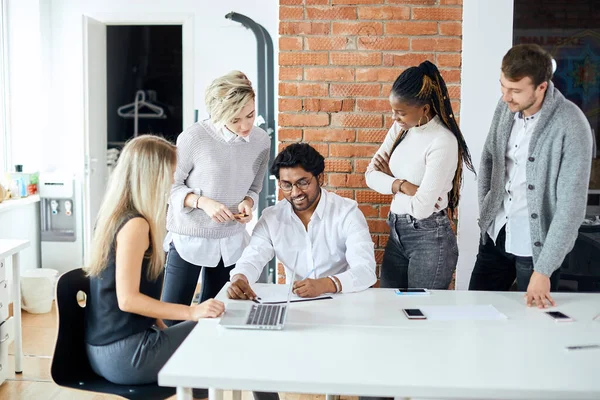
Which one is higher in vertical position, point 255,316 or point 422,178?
point 422,178

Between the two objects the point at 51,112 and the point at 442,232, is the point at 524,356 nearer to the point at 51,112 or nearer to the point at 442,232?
the point at 442,232

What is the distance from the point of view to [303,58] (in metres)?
3.30

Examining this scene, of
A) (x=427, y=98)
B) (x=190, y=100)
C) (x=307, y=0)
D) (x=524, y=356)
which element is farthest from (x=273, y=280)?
(x=524, y=356)

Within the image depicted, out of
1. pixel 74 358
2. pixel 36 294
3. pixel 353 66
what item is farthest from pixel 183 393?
pixel 36 294

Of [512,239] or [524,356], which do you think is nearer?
[524,356]

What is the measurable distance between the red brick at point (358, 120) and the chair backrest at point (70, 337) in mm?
1631

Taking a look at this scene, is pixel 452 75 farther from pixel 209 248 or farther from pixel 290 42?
pixel 209 248

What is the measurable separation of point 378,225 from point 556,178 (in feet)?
3.97

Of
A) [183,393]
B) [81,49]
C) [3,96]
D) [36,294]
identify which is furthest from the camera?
[81,49]

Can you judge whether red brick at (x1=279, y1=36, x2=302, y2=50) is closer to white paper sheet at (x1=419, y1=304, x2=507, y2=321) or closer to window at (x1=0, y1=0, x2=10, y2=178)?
white paper sheet at (x1=419, y1=304, x2=507, y2=321)

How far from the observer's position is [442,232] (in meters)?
2.57

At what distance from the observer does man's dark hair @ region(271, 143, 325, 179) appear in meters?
2.49

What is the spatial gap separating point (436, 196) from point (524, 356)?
2.77 ft

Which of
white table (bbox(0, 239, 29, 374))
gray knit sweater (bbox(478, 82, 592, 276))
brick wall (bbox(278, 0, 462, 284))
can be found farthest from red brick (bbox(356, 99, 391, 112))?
white table (bbox(0, 239, 29, 374))
